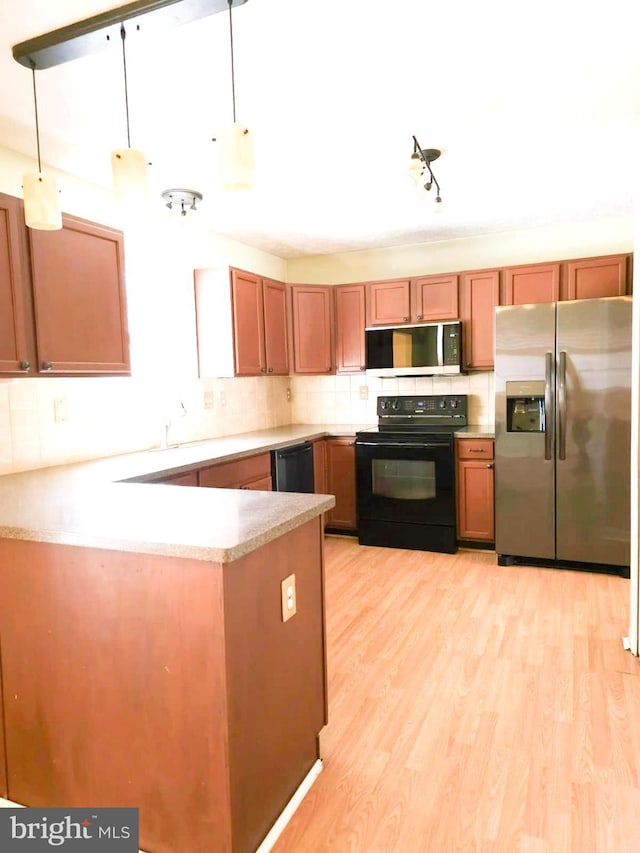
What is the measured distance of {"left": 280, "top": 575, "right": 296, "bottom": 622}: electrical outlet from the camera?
5.14 feet

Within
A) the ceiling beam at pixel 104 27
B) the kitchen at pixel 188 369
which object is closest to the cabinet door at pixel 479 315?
the kitchen at pixel 188 369

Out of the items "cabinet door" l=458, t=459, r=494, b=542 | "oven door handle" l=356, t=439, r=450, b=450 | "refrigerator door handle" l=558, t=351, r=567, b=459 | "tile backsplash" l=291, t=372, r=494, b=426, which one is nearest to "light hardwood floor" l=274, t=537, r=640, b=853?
"cabinet door" l=458, t=459, r=494, b=542

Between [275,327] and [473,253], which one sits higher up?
[473,253]

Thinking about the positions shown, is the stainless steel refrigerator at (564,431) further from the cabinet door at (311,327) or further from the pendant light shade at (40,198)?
the pendant light shade at (40,198)

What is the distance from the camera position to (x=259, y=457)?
135 inches

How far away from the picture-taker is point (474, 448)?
3904 mm

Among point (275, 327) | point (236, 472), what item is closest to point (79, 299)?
point (236, 472)

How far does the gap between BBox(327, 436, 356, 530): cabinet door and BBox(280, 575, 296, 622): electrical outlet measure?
108 inches

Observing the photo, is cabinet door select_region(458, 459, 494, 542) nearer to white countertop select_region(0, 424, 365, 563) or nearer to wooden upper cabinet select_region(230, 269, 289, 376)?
wooden upper cabinet select_region(230, 269, 289, 376)

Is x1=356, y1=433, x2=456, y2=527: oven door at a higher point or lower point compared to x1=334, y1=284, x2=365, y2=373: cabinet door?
lower

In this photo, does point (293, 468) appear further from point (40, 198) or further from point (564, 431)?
point (40, 198)

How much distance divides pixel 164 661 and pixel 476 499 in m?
2.98

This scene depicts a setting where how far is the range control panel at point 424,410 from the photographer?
4.44 metres

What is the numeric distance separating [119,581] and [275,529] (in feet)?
1.43
